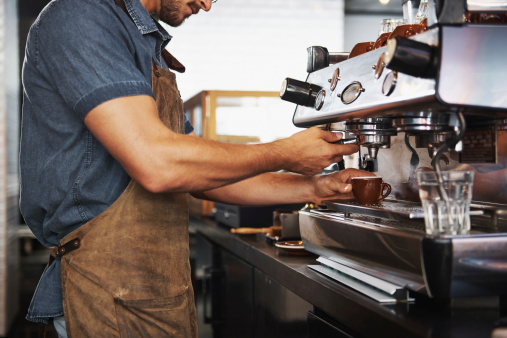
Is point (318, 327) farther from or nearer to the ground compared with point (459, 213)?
nearer to the ground

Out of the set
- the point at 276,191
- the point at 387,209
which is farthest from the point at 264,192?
the point at 387,209

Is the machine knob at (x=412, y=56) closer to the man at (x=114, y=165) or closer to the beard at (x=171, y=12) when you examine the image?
the man at (x=114, y=165)

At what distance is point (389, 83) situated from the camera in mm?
1022

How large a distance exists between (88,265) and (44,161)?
0.76ft

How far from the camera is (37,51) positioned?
1140 millimetres

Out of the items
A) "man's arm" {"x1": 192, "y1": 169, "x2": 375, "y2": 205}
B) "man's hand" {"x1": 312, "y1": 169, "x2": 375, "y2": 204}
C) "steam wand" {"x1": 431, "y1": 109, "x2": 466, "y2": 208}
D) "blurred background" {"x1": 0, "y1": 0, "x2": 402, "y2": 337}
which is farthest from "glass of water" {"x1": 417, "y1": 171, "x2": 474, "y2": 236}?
"blurred background" {"x1": 0, "y1": 0, "x2": 402, "y2": 337}

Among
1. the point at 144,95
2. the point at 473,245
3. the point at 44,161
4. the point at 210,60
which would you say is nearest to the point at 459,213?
the point at 473,245

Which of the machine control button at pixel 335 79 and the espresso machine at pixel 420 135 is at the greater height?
the machine control button at pixel 335 79

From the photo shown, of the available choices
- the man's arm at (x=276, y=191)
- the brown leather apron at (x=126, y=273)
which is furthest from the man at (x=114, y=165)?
the man's arm at (x=276, y=191)

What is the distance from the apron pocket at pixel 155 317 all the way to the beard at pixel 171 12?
633mm

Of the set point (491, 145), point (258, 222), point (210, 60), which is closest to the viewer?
point (491, 145)

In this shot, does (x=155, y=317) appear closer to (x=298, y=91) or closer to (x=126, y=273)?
(x=126, y=273)

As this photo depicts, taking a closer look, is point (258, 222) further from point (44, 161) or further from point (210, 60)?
point (210, 60)

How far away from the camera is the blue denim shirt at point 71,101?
1056 millimetres
